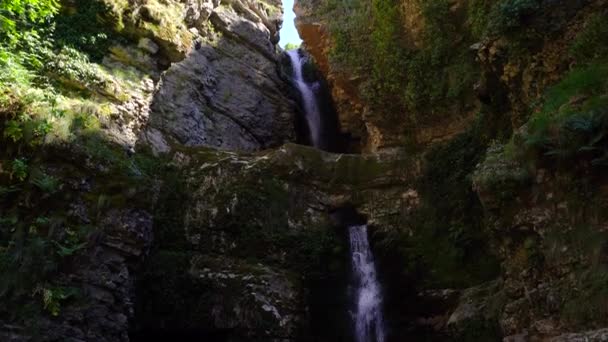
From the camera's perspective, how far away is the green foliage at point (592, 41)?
10.0 m

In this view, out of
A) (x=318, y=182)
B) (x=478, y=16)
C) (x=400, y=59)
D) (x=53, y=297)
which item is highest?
(x=400, y=59)

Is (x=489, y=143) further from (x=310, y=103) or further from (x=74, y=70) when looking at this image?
(x=310, y=103)

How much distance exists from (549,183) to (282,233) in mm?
7248

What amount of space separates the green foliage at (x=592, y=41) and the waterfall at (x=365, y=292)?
7066 millimetres

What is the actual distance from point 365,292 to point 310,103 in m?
12.3

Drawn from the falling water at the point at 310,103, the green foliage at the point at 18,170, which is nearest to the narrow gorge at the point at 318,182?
the green foliage at the point at 18,170

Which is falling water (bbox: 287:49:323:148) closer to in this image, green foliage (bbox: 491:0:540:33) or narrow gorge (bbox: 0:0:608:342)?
narrow gorge (bbox: 0:0:608:342)

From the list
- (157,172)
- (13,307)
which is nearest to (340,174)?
(157,172)

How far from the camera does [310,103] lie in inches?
963

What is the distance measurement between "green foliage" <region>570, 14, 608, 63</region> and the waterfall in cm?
707

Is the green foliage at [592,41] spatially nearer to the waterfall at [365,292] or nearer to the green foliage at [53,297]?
the waterfall at [365,292]

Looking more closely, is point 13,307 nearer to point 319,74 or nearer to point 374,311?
point 374,311

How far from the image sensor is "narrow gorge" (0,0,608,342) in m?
9.06

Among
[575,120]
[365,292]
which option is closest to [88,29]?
[365,292]
